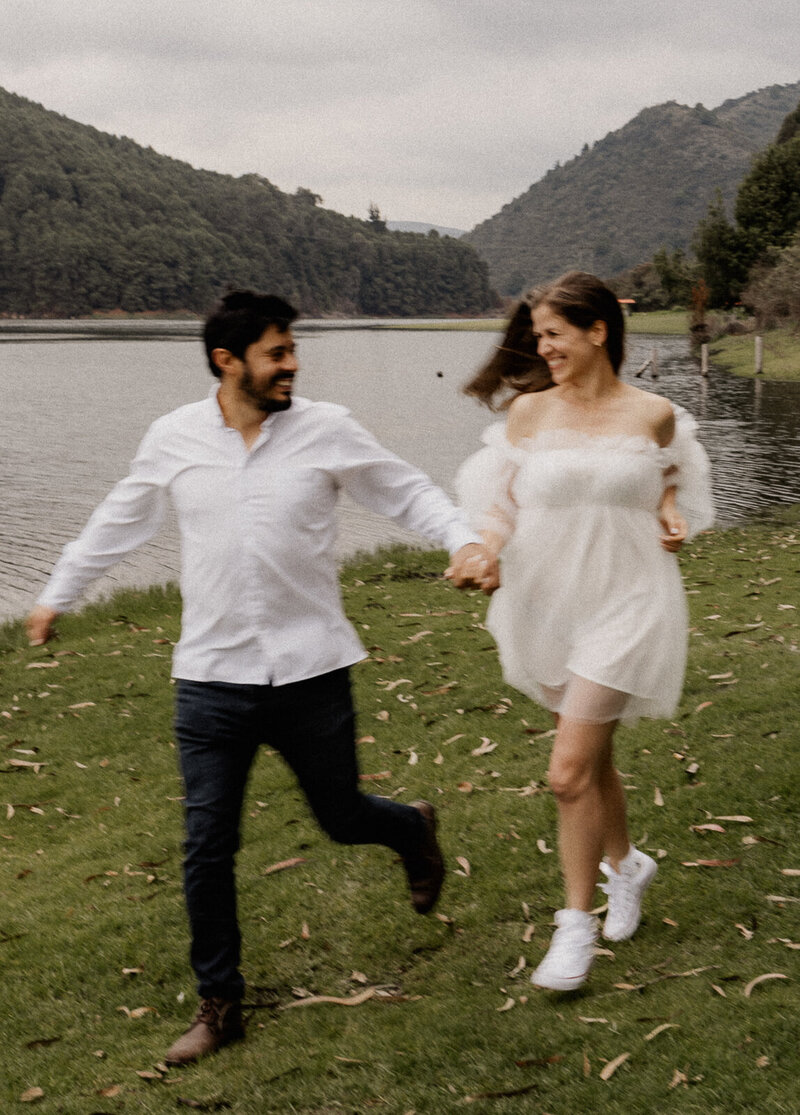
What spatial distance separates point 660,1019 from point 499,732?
398 centimetres

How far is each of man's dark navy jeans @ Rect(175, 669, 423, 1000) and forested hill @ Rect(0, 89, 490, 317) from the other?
13515 centimetres

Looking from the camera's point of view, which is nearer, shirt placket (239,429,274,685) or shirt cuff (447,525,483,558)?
shirt placket (239,429,274,685)

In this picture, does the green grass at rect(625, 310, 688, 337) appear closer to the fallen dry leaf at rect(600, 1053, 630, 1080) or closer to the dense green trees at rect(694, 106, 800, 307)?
the dense green trees at rect(694, 106, 800, 307)

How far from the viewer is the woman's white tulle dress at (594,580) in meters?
4.04

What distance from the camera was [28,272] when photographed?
477 ft

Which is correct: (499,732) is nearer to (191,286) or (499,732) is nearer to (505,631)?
(505,631)

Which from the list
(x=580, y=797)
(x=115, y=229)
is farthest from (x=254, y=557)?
(x=115, y=229)

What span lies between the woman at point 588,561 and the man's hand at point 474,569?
0.14 ft

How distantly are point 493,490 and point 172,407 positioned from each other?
41.2 m

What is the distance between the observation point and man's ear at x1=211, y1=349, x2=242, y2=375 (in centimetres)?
382

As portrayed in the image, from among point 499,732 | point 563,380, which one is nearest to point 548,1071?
point 563,380

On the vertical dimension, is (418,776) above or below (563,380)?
below

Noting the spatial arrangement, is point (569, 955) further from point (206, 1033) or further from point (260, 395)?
point (260, 395)

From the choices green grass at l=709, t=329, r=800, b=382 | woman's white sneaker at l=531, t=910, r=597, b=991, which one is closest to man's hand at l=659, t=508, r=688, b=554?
woman's white sneaker at l=531, t=910, r=597, b=991
